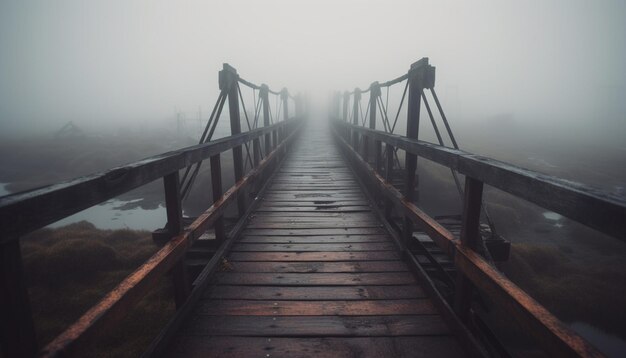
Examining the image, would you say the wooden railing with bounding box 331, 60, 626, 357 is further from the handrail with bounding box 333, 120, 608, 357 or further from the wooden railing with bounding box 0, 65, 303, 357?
the wooden railing with bounding box 0, 65, 303, 357

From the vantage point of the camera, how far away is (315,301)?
2.87 metres

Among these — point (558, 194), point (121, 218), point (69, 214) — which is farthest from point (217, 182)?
point (121, 218)

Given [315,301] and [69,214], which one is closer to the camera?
[69,214]

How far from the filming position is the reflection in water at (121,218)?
741 inches

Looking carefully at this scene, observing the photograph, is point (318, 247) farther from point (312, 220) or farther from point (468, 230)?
point (468, 230)

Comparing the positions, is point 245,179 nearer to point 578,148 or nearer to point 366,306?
point 366,306

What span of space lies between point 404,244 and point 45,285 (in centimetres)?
849

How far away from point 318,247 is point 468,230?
2.14 m

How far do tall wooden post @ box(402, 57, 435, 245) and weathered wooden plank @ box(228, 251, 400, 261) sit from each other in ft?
1.12

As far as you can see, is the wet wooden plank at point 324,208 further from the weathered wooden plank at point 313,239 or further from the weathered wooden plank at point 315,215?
the weathered wooden plank at point 313,239

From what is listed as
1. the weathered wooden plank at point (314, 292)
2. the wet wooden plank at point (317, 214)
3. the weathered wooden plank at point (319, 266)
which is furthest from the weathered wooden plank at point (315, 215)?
the weathered wooden plank at point (314, 292)

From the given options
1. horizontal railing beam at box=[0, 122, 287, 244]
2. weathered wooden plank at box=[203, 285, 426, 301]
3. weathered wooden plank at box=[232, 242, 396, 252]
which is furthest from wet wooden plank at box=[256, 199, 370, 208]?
horizontal railing beam at box=[0, 122, 287, 244]

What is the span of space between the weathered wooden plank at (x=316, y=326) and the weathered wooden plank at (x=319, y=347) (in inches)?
2.0

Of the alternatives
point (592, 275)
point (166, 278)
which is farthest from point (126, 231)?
point (592, 275)
